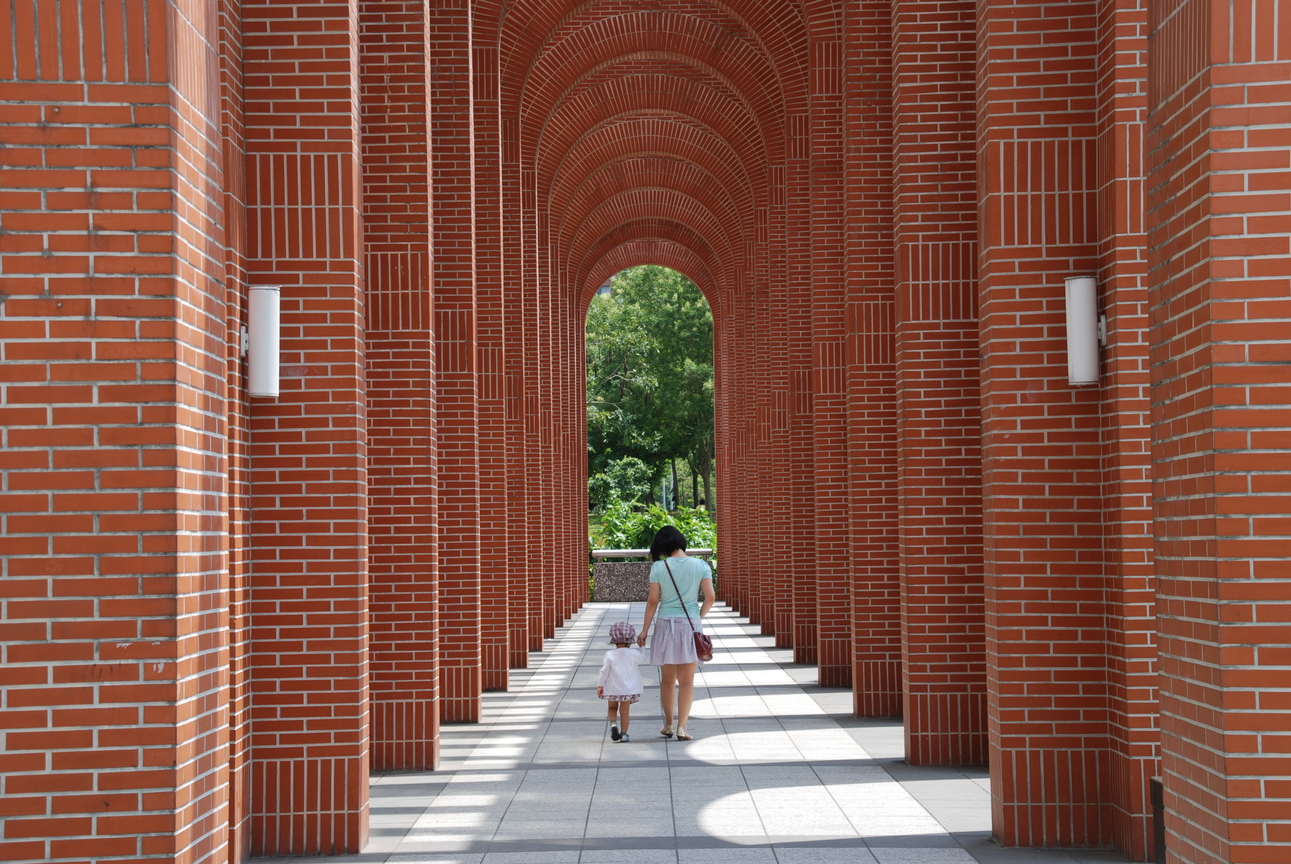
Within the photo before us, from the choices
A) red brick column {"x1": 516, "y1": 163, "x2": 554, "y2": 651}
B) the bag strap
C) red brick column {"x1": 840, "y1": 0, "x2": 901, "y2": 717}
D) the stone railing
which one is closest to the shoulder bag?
the bag strap

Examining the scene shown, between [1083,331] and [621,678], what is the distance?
5.14 meters

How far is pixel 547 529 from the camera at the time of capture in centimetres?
2150

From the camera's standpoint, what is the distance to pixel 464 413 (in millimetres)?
11211

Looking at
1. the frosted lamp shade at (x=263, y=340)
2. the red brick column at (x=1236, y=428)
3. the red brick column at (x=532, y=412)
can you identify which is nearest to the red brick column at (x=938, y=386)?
the frosted lamp shade at (x=263, y=340)

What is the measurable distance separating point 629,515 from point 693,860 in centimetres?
2929

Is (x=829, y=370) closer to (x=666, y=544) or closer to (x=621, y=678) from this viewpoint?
(x=666, y=544)

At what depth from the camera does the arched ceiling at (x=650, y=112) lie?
1681cm

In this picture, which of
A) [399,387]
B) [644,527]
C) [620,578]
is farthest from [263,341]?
[644,527]

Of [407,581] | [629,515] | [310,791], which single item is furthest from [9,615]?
[629,515]

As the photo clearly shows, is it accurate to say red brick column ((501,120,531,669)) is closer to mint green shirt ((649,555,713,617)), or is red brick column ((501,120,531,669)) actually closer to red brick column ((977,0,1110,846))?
mint green shirt ((649,555,713,617))

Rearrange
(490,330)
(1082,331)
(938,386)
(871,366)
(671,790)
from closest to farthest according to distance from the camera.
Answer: (1082,331) < (671,790) < (938,386) < (871,366) < (490,330)

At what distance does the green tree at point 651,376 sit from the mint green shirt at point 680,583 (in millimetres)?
44178

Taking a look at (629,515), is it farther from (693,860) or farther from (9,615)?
(9,615)

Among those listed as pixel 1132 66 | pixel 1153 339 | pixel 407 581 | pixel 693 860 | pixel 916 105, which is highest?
pixel 916 105
